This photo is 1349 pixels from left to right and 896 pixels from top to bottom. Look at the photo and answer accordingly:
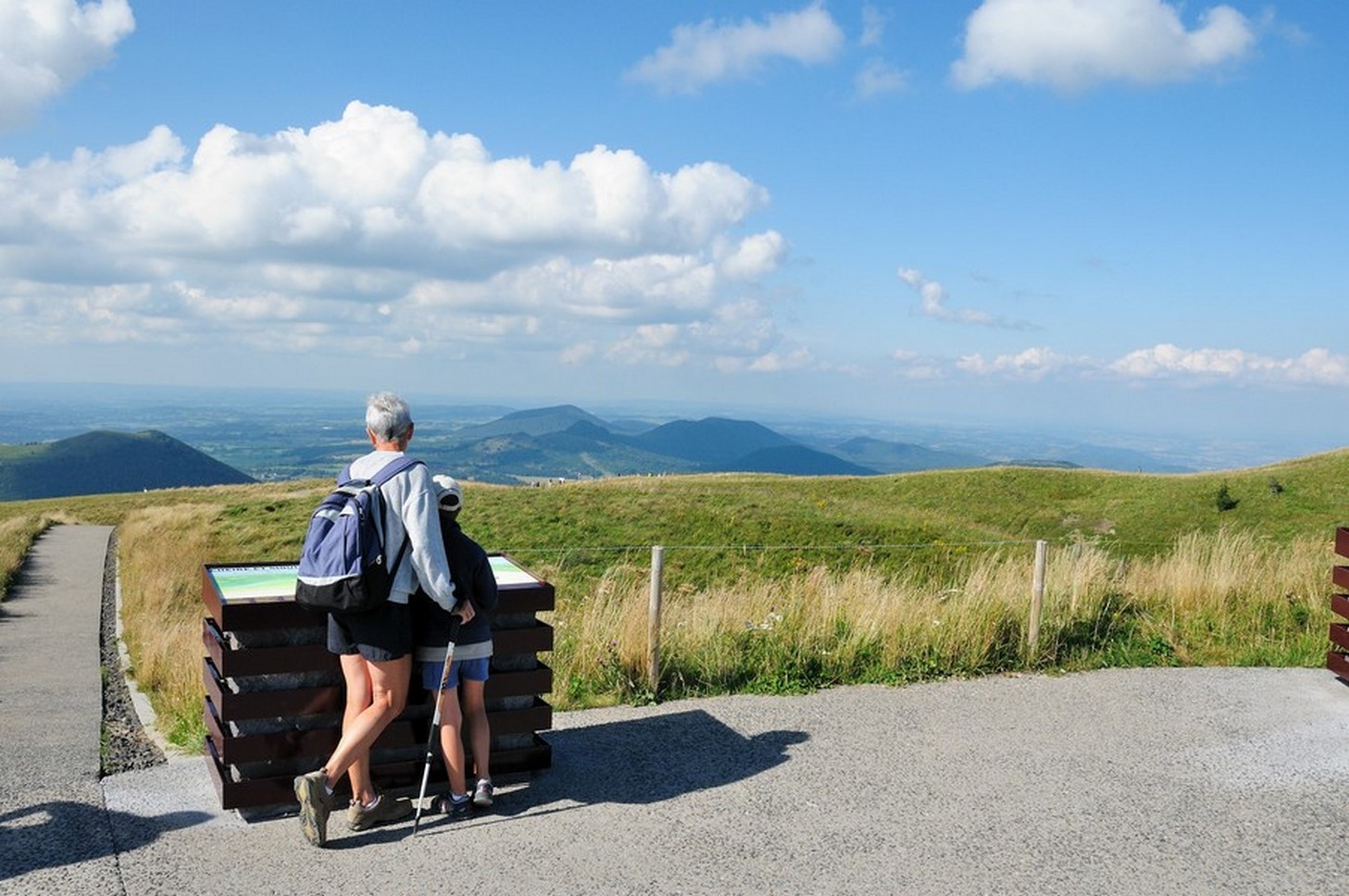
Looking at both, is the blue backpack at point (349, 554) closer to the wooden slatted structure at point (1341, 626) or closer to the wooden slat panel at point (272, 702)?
the wooden slat panel at point (272, 702)

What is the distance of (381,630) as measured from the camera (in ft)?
17.8

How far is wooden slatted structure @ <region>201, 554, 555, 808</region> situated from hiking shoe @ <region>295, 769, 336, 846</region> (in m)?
0.42

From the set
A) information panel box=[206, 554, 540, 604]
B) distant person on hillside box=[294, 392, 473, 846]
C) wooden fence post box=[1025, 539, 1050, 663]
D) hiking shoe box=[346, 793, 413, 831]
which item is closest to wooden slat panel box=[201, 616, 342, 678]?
distant person on hillside box=[294, 392, 473, 846]

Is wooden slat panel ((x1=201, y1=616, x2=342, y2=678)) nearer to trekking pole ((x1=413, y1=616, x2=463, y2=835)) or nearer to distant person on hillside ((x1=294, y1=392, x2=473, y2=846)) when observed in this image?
distant person on hillside ((x1=294, y1=392, x2=473, y2=846))

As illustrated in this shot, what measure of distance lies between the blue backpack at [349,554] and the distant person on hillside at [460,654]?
35 centimetres

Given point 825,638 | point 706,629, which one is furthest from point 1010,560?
point 706,629

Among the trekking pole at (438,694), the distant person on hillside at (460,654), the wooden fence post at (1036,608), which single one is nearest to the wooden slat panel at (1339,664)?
the wooden fence post at (1036,608)

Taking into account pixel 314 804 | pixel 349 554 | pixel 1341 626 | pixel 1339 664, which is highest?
pixel 349 554

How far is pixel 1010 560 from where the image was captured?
11586mm

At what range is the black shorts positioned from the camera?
17.7 ft

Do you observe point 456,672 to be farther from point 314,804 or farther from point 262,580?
point 262,580

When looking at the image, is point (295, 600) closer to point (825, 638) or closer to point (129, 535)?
point (825, 638)

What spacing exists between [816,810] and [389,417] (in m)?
3.16

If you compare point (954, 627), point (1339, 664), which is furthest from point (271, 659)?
point (1339, 664)
